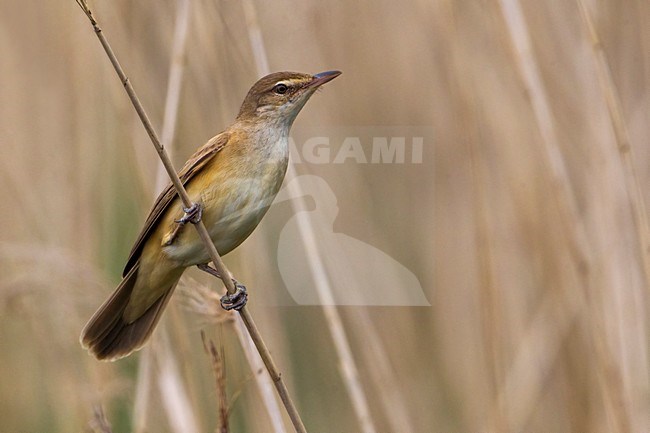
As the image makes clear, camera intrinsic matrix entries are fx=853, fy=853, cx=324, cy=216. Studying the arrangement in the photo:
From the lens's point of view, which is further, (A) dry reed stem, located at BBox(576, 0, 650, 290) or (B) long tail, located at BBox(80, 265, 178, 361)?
(B) long tail, located at BBox(80, 265, 178, 361)

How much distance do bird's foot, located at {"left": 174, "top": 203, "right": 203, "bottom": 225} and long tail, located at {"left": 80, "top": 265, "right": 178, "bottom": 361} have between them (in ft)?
1.34

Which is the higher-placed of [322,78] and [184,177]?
[322,78]

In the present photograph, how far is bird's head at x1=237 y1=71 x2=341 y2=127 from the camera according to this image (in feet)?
7.64

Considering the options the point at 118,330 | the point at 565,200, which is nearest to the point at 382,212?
the point at 565,200

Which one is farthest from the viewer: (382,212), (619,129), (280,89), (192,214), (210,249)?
(382,212)

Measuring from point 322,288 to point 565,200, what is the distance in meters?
0.75

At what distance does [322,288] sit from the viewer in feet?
8.15

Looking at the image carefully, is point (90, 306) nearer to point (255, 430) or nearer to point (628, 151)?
point (255, 430)

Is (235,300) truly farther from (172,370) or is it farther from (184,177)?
(172,370)

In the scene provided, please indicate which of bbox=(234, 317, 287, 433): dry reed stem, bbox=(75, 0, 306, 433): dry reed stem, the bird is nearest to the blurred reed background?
the bird

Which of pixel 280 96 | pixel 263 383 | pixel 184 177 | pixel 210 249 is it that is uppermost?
pixel 280 96

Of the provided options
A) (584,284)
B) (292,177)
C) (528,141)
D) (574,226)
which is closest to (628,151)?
(574,226)

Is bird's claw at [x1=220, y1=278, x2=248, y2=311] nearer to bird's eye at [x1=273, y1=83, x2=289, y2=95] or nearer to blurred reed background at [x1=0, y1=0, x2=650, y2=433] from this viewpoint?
blurred reed background at [x1=0, y1=0, x2=650, y2=433]

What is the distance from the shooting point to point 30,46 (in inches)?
130
